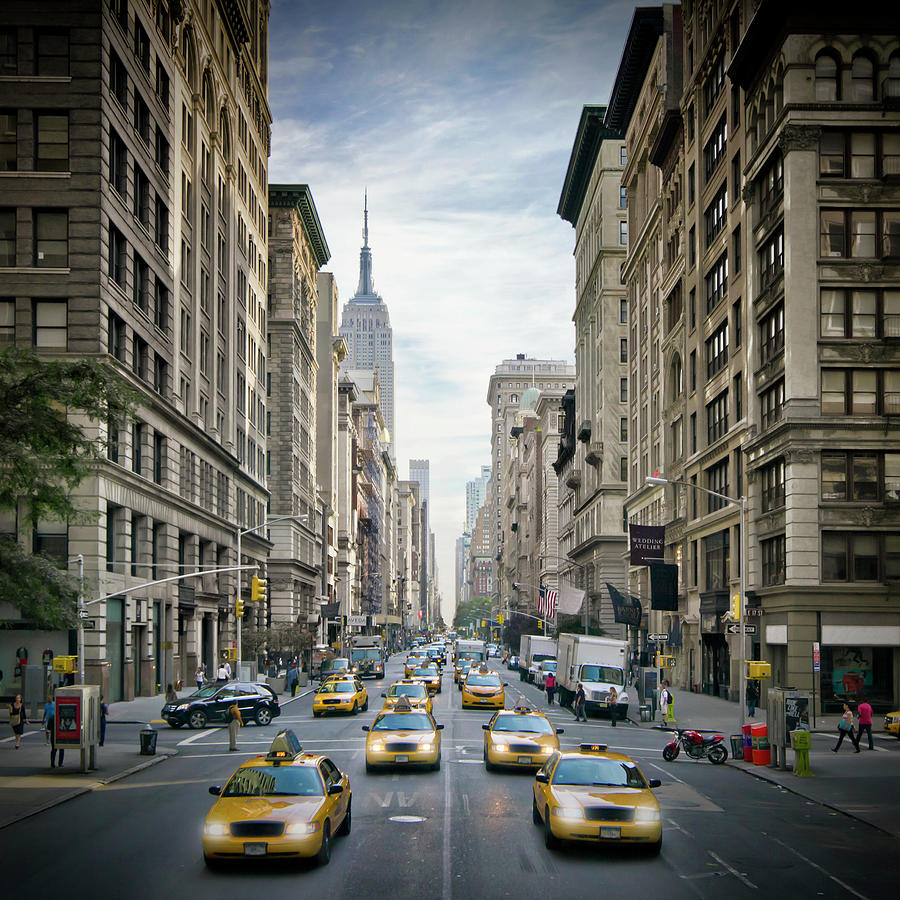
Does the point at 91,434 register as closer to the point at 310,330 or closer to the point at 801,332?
the point at 801,332

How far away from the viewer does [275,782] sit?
717 inches

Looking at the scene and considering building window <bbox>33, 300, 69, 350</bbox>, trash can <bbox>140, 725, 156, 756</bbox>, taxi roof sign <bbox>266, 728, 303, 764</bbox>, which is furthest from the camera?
Result: building window <bbox>33, 300, 69, 350</bbox>

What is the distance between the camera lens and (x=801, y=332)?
49.8 meters

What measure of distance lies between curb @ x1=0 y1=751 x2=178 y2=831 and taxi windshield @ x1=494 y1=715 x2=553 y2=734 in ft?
31.4

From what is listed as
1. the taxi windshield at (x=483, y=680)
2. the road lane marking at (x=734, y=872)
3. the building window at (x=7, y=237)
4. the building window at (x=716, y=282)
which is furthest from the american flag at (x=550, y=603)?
the road lane marking at (x=734, y=872)

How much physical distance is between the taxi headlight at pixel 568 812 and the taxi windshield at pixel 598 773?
2.79 feet

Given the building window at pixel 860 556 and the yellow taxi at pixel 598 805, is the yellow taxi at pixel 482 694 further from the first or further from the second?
the yellow taxi at pixel 598 805

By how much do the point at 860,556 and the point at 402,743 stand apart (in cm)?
2718

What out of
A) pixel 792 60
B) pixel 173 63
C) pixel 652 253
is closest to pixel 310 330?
pixel 652 253

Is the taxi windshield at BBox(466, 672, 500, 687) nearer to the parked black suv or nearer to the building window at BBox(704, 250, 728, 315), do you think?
the parked black suv

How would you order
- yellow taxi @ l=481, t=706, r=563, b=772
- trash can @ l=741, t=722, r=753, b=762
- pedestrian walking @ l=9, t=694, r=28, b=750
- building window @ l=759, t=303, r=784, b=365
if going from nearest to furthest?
yellow taxi @ l=481, t=706, r=563, b=772 → trash can @ l=741, t=722, r=753, b=762 → pedestrian walking @ l=9, t=694, r=28, b=750 → building window @ l=759, t=303, r=784, b=365

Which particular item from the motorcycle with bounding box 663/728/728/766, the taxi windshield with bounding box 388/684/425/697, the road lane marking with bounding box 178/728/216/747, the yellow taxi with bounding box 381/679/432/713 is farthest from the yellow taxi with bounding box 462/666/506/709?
the motorcycle with bounding box 663/728/728/766

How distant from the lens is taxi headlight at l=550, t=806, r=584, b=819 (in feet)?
60.8

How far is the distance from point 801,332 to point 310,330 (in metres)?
81.9
